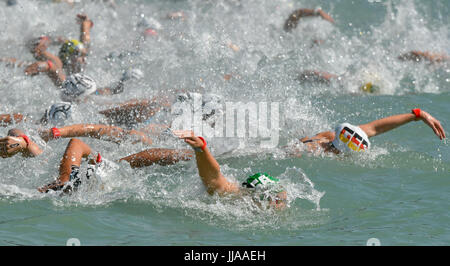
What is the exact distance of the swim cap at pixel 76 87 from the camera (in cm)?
883

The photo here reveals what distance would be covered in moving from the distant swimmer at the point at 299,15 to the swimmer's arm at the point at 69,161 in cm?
780

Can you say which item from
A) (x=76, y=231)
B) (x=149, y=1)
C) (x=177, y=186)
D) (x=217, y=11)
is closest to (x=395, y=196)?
(x=177, y=186)

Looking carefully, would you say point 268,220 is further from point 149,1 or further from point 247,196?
point 149,1

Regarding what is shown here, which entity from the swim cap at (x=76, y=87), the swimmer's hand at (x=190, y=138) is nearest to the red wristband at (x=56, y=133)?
the swimmer's hand at (x=190, y=138)

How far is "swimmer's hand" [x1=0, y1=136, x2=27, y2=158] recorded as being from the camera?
19.7 ft

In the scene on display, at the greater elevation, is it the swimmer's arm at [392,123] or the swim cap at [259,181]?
the swimmer's arm at [392,123]

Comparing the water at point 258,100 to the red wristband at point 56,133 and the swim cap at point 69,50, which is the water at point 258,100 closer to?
the red wristband at point 56,133

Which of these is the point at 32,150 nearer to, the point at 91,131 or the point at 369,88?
the point at 91,131

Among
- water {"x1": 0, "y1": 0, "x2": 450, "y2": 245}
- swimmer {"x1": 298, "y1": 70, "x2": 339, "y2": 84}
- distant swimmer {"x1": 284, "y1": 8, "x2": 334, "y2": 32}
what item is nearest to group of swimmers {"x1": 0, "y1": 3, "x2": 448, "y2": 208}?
water {"x1": 0, "y1": 0, "x2": 450, "y2": 245}

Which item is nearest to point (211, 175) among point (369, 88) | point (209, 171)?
point (209, 171)

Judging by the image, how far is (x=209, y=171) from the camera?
5.38 metres

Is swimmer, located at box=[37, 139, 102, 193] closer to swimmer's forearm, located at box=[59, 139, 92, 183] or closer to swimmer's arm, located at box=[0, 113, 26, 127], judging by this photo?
swimmer's forearm, located at box=[59, 139, 92, 183]

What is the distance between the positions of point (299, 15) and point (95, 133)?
794 centimetres

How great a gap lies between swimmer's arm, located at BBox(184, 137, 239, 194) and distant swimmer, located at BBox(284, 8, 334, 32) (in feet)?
27.2
